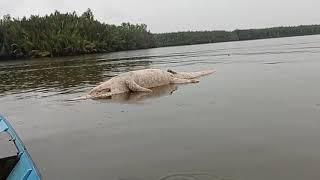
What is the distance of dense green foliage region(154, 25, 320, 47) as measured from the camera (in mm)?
150750

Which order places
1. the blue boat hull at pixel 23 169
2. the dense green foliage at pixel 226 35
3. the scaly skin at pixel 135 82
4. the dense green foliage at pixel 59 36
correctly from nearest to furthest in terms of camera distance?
the blue boat hull at pixel 23 169 → the scaly skin at pixel 135 82 → the dense green foliage at pixel 59 36 → the dense green foliage at pixel 226 35

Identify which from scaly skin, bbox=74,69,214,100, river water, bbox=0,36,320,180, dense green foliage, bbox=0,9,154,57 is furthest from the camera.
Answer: dense green foliage, bbox=0,9,154,57

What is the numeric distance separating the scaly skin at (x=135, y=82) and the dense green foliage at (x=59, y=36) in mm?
73983

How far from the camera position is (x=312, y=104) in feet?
42.9

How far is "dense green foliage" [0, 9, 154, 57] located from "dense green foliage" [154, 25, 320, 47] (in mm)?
39293

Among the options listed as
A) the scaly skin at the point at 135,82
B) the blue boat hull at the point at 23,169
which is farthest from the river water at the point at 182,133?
the scaly skin at the point at 135,82

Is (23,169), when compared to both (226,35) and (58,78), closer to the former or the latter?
(58,78)

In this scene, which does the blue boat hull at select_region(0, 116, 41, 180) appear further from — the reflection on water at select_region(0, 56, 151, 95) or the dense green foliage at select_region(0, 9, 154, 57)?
the dense green foliage at select_region(0, 9, 154, 57)

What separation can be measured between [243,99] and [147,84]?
632cm

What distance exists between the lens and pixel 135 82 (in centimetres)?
1980

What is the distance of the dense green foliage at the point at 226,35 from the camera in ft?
495

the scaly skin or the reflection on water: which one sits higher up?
the scaly skin

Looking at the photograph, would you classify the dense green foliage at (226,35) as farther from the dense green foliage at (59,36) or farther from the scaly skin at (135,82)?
the scaly skin at (135,82)

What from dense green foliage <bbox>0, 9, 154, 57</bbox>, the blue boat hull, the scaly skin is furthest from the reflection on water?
dense green foliage <bbox>0, 9, 154, 57</bbox>
